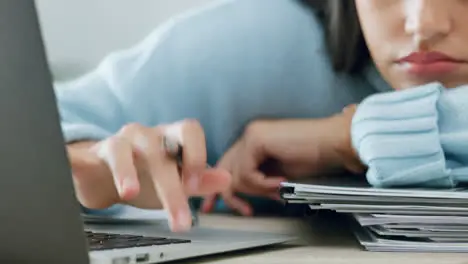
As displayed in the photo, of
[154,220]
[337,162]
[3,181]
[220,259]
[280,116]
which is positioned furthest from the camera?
[280,116]

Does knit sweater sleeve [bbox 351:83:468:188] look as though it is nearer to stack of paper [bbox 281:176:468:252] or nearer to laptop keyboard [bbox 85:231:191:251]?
stack of paper [bbox 281:176:468:252]

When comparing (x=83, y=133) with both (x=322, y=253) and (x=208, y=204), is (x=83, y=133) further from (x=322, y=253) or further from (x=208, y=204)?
(x=322, y=253)

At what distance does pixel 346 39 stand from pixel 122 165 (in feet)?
1.79

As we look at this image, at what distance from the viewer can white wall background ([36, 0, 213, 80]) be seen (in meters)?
1.36

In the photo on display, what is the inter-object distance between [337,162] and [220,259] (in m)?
0.40

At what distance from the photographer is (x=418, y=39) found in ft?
2.61

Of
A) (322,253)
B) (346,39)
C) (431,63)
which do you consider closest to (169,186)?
(322,253)

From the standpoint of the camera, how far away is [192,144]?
0.61 m

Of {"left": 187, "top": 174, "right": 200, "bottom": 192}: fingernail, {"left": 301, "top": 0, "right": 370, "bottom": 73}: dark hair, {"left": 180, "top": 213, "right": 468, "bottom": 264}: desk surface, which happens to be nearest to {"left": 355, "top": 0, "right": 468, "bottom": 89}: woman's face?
{"left": 301, "top": 0, "right": 370, "bottom": 73}: dark hair

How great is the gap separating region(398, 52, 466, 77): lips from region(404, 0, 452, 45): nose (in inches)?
1.0

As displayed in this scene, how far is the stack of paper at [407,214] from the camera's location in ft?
1.84

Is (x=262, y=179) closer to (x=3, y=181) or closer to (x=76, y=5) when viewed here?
(x=3, y=181)

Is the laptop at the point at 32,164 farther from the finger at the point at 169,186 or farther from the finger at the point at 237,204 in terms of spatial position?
the finger at the point at 237,204

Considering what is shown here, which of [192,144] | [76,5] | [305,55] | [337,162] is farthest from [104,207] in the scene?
[76,5]
